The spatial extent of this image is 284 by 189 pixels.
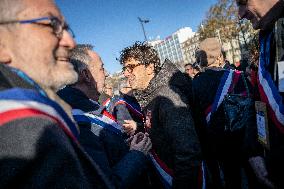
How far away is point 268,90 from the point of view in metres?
2.49

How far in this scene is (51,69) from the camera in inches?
63.4

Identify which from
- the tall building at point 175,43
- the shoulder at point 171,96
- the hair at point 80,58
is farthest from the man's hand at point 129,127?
the tall building at point 175,43

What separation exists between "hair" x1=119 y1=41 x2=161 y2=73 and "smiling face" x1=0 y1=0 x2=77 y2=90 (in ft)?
6.98

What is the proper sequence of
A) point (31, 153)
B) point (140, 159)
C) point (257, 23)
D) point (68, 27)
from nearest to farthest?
point (31, 153) < point (68, 27) < point (140, 159) < point (257, 23)

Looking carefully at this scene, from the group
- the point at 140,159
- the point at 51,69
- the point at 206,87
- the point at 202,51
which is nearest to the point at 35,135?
the point at 51,69

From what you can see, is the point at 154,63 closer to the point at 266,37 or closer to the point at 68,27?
the point at 266,37

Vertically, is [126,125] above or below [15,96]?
below

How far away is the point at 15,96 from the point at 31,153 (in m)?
0.24

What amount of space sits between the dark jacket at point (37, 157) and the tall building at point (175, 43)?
136 metres

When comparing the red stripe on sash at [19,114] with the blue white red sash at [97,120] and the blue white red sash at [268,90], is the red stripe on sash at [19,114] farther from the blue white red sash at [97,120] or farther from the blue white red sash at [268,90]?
the blue white red sash at [268,90]

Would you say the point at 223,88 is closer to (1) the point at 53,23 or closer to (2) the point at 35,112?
(1) the point at 53,23

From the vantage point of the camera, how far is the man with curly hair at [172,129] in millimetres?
2637

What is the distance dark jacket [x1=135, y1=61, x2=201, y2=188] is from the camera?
8.64 feet

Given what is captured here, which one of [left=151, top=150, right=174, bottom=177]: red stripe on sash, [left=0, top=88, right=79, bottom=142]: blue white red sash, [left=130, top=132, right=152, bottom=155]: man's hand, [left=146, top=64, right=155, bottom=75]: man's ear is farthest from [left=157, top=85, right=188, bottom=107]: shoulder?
[left=0, top=88, right=79, bottom=142]: blue white red sash
